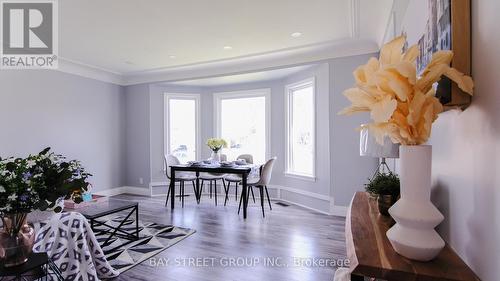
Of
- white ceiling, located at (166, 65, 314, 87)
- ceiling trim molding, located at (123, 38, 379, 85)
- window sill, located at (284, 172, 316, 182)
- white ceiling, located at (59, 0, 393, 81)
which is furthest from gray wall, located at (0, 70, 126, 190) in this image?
window sill, located at (284, 172, 316, 182)

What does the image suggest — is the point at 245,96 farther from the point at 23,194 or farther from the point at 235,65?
the point at 23,194

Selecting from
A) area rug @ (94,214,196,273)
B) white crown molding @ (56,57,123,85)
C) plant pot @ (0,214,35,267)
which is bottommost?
area rug @ (94,214,196,273)

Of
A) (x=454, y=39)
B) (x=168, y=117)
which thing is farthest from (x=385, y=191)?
(x=168, y=117)

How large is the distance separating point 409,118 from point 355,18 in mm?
2846

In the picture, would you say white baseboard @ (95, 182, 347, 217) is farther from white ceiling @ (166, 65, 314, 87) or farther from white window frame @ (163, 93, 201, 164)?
white ceiling @ (166, 65, 314, 87)

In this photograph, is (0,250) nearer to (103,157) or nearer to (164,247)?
(164,247)

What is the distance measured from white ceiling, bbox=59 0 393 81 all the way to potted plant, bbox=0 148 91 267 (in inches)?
82.4

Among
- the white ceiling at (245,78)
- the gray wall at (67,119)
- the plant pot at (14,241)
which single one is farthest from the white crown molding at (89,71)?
the plant pot at (14,241)

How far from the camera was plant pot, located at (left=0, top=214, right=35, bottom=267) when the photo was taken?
4.58 ft

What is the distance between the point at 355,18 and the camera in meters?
3.22

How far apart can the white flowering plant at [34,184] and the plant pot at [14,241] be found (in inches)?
2.5

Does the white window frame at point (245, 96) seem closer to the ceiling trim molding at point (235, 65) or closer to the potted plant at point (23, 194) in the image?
the ceiling trim molding at point (235, 65)

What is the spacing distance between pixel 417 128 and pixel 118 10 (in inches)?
128

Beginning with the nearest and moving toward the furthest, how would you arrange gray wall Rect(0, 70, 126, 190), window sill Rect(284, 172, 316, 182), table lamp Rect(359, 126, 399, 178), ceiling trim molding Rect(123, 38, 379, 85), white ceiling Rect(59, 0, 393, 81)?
table lamp Rect(359, 126, 399, 178) < white ceiling Rect(59, 0, 393, 81) < ceiling trim molding Rect(123, 38, 379, 85) < gray wall Rect(0, 70, 126, 190) < window sill Rect(284, 172, 316, 182)
